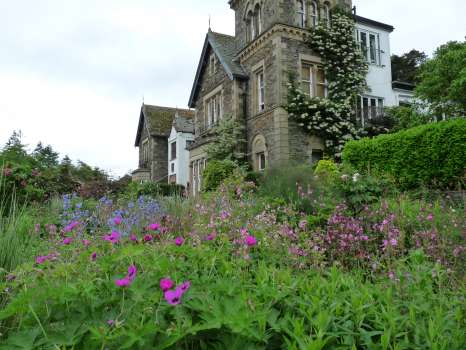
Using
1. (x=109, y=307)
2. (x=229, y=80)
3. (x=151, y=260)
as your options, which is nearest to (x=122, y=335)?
(x=109, y=307)

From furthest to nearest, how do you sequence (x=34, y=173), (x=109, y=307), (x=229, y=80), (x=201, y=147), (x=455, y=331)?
(x=201, y=147), (x=229, y=80), (x=34, y=173), (x=109, y=307), (x=455, y=331)

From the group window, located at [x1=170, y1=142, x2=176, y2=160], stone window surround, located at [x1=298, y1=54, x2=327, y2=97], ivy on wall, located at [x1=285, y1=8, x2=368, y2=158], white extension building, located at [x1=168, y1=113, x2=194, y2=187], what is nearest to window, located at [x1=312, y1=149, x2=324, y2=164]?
ivy on wall, located at [x1=285, y1=8, x2=368, y2=158]

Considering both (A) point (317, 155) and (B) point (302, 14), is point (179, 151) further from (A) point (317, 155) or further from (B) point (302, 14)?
(B) point (302, 14)

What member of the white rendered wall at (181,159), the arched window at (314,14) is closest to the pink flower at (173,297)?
the arched window at (314,14)

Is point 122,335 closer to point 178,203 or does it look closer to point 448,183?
point 178,203

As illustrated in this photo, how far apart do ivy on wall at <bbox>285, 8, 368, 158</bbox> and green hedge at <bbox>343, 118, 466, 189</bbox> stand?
13.4 ft

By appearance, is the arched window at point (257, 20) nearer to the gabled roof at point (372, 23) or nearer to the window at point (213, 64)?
the window at point (213, 64)

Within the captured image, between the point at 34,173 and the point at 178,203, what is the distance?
466 centimetres

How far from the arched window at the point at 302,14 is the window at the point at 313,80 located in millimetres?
1980

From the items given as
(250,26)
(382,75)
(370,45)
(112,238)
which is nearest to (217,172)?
(250,26)

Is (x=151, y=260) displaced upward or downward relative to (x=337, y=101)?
downward

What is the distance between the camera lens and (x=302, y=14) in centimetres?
1858

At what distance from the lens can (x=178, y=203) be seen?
728cm

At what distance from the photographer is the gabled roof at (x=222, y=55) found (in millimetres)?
20234
